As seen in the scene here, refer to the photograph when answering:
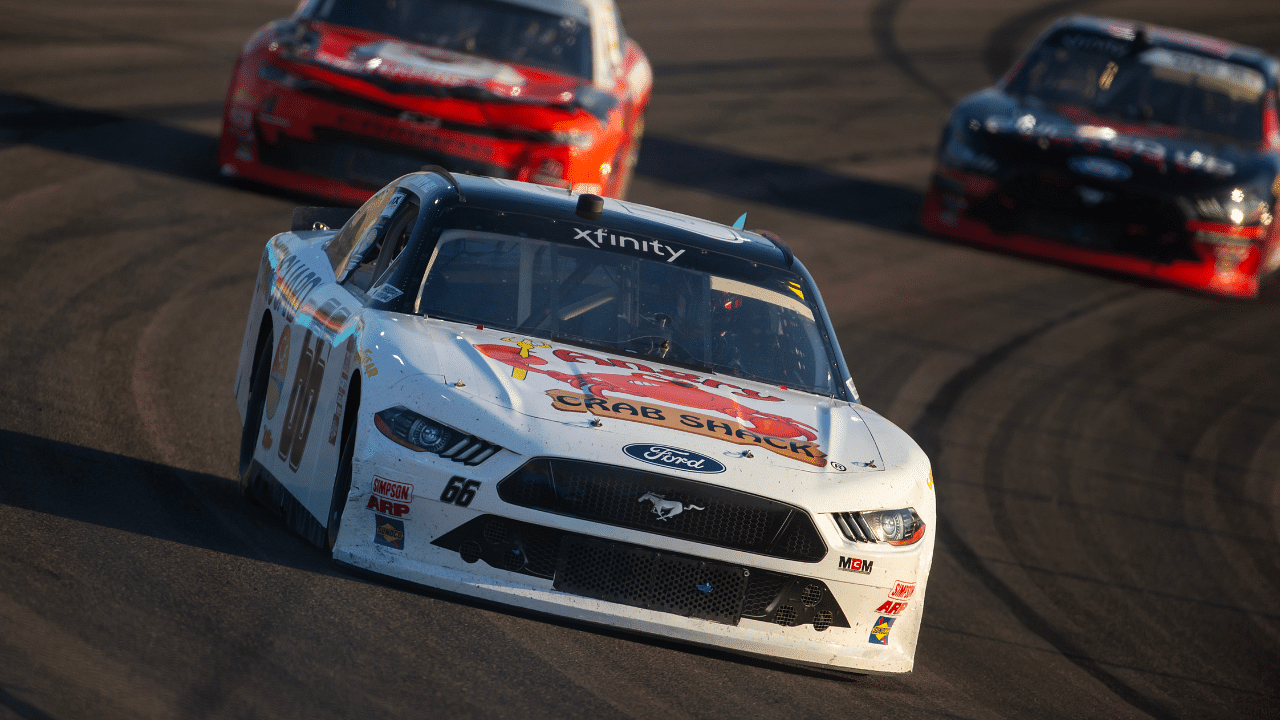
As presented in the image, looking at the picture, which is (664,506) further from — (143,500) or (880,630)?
(143,500)

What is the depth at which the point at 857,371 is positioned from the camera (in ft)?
33.6

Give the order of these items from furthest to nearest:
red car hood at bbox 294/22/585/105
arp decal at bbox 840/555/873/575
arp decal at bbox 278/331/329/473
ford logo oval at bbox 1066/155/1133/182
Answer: ford logo oval at bbox 1066/155/1133/182
red car hood at bbox 294/22/585/105
arp decal at bbox 278/331/329/473
arp decal at bbox 840/555/873/575

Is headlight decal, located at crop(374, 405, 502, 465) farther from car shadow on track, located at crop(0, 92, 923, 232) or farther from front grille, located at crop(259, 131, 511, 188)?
car shadow on track, located at crop(0, 92, 923, 232)

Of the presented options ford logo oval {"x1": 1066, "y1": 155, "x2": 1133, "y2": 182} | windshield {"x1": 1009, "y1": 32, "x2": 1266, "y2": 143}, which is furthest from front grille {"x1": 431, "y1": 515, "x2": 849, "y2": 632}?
windshield {"x1": 1009, "y1": 32, "x2": 1266, "y2": 143}

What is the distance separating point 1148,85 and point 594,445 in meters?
10.6

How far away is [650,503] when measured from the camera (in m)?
4.95

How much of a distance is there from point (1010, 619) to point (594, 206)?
2.38m

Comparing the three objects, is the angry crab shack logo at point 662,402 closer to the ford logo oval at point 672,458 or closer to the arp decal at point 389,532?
the ford logo oval at point 672,458

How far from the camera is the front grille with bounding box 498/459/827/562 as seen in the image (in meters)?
4.92

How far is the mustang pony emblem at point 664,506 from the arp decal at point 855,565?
49cm

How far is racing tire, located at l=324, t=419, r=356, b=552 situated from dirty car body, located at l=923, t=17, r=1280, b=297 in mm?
8905

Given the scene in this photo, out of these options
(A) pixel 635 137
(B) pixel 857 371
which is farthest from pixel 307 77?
(B) pixel 857 371

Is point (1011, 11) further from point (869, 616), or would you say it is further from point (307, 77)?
point (869, 616)

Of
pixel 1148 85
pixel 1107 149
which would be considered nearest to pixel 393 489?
pixel 1107 149
